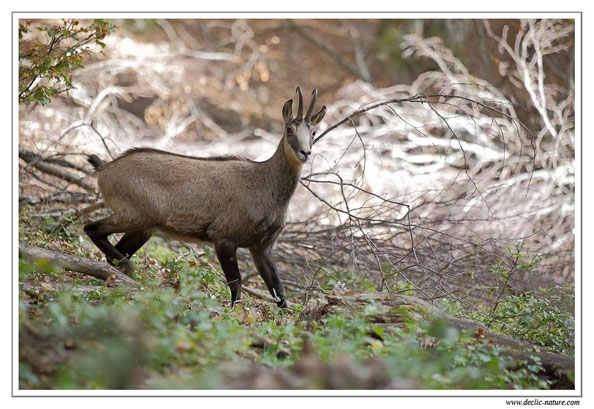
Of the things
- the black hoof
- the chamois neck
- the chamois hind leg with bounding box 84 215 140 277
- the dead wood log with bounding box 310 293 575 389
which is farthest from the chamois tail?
the dead wood log with bounding box 310 293 575 389

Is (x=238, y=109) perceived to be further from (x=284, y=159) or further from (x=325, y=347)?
(x=325, y=347)

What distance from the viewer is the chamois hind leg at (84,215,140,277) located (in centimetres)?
640

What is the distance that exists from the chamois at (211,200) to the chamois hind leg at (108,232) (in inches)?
0.4

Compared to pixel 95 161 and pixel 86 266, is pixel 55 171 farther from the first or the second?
pixel 86 266

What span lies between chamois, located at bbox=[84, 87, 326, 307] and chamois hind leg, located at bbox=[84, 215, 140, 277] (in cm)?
1

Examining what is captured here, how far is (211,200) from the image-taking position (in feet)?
20.8

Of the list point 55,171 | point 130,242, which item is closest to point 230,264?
point 130,242

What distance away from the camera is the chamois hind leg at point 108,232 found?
21.0ft

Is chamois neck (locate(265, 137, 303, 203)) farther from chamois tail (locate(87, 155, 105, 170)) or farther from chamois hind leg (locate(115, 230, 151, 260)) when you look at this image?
chamois tail (locate(87, 155, 105, 170))

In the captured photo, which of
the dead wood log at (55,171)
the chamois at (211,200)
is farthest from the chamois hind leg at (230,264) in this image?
the dead wood log at (55,171)

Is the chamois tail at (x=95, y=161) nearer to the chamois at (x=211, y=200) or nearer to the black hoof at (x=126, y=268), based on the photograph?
the chamois at (x=211, y=200)

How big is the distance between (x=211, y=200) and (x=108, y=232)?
1.17 m
